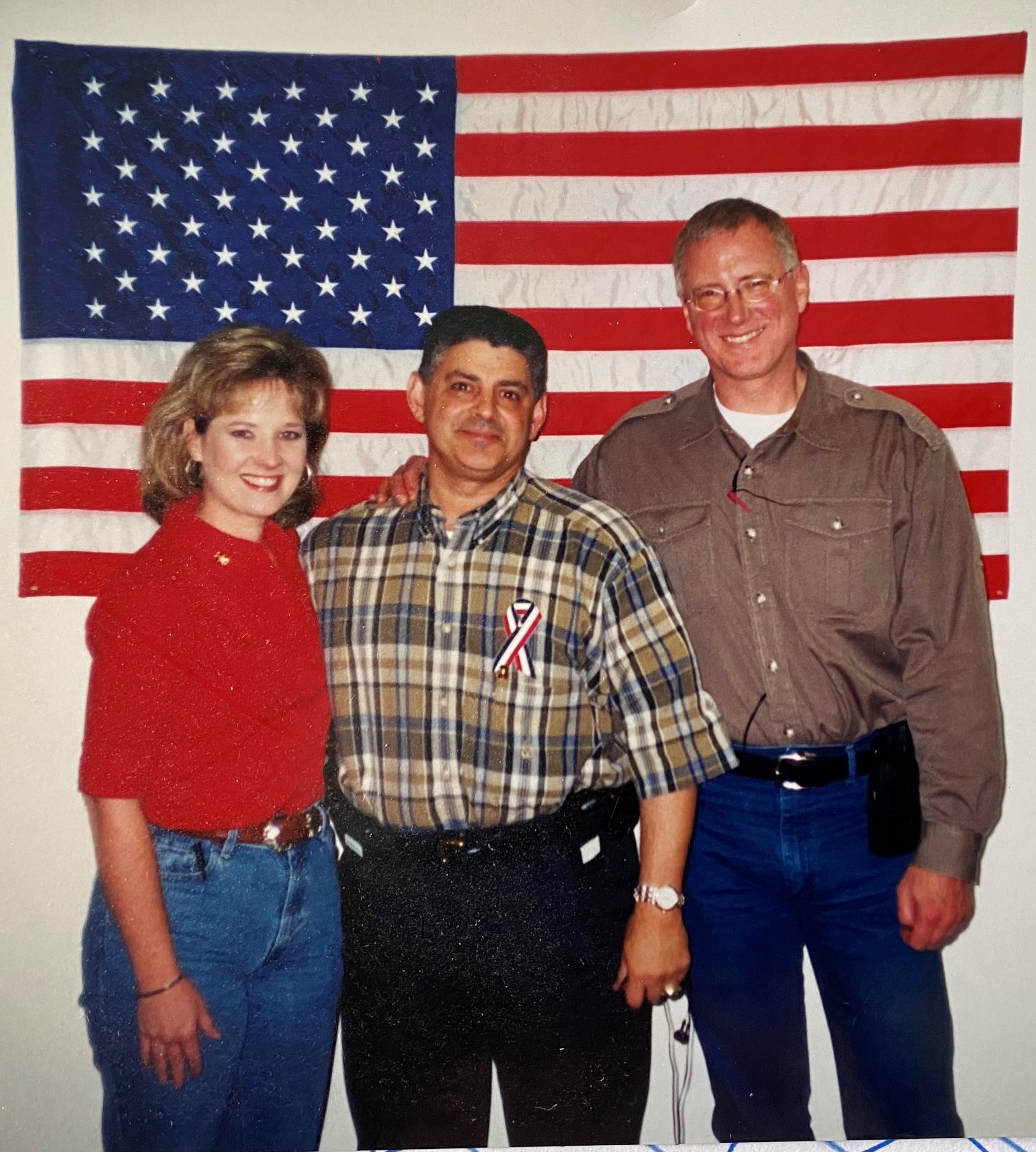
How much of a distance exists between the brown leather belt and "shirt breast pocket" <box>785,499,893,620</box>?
799 millimetres

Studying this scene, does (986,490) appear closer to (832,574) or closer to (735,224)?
(832,574)

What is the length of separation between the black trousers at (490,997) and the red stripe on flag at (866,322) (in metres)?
0.76

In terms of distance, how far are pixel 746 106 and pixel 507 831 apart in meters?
1.16

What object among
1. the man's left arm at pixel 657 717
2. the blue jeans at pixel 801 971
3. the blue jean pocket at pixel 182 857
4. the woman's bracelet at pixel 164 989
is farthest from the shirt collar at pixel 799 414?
the woman's bracelet at pixel 164 989

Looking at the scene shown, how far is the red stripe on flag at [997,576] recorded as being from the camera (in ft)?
4.90

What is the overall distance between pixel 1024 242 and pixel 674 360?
571 millimetres

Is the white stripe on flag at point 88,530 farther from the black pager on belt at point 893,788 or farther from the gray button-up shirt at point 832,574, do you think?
the black pager on belt at point 893,788

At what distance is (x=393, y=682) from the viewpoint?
142 centimetres

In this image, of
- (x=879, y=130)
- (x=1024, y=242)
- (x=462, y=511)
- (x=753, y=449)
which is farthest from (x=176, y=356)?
(x=1024, y=242)

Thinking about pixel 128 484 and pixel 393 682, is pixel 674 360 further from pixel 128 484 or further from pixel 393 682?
pixel 128 484

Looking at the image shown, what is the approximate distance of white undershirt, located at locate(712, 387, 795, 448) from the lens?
4.80 feet

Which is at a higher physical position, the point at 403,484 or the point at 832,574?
the point at 403,484

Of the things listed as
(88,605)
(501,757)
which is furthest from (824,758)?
(88,605)

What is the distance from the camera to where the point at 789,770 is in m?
1.43
